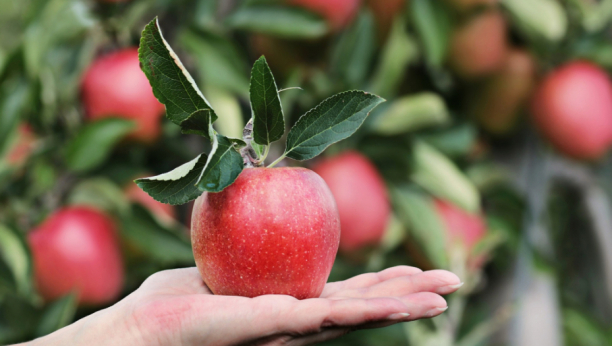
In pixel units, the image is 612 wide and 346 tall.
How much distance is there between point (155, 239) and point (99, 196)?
100 mm

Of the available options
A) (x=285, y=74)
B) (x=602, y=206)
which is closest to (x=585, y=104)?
(x=602, y=206)

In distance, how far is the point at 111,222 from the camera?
0.69 meters

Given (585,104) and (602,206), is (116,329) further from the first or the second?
(602,206)

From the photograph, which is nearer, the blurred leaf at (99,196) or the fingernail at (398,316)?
the fingernail at (398,316)

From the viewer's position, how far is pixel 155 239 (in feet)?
2.09

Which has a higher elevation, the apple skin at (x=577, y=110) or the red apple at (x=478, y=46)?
the red apple at (x=478, y=46)

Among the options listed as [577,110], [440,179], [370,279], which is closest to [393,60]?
[440,179]

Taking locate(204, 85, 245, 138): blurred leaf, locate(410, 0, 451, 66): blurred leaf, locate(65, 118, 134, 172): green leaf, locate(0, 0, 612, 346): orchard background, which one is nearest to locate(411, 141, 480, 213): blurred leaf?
locate(0, 0, 612, 346): orchard background

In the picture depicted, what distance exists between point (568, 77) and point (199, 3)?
1.62ft

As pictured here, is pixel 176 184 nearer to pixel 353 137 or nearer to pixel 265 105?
pixel 265 105

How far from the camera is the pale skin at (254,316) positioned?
1.02 ft

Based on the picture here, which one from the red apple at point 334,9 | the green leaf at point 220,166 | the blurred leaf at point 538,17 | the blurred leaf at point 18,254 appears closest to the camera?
the green leaf at point 220,166

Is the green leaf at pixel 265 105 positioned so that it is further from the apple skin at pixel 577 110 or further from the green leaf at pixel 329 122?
the apple skin at pixel 577 110

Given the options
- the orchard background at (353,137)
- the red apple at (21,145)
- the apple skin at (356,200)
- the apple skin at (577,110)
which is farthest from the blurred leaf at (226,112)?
the apple skin at (577,110)
